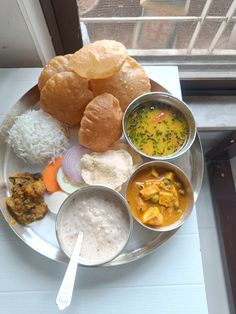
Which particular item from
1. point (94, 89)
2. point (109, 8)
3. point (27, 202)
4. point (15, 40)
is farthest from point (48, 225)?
point (109, 8)

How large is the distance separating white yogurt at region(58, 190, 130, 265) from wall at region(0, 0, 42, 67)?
433mm

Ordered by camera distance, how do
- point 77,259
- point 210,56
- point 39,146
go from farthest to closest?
point 210,56 → point 39,146 → point 77,259

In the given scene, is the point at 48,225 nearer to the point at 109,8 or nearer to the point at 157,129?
the point at 157,129

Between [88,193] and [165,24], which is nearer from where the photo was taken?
[88,193]

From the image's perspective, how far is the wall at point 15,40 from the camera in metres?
0.77

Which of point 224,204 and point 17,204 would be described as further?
point 224,204

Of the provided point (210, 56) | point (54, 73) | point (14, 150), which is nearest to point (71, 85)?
point (54, 73)

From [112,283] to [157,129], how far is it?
37cm

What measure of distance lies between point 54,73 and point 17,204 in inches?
12.4

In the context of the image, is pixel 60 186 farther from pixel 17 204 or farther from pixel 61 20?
pixel 61 20

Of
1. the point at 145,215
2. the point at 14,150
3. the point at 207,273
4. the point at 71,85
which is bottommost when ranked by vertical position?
the point at 207,273

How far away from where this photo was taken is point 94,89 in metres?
0.79

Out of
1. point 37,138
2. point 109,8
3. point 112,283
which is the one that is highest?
point 109,8

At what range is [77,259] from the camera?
0.67m
